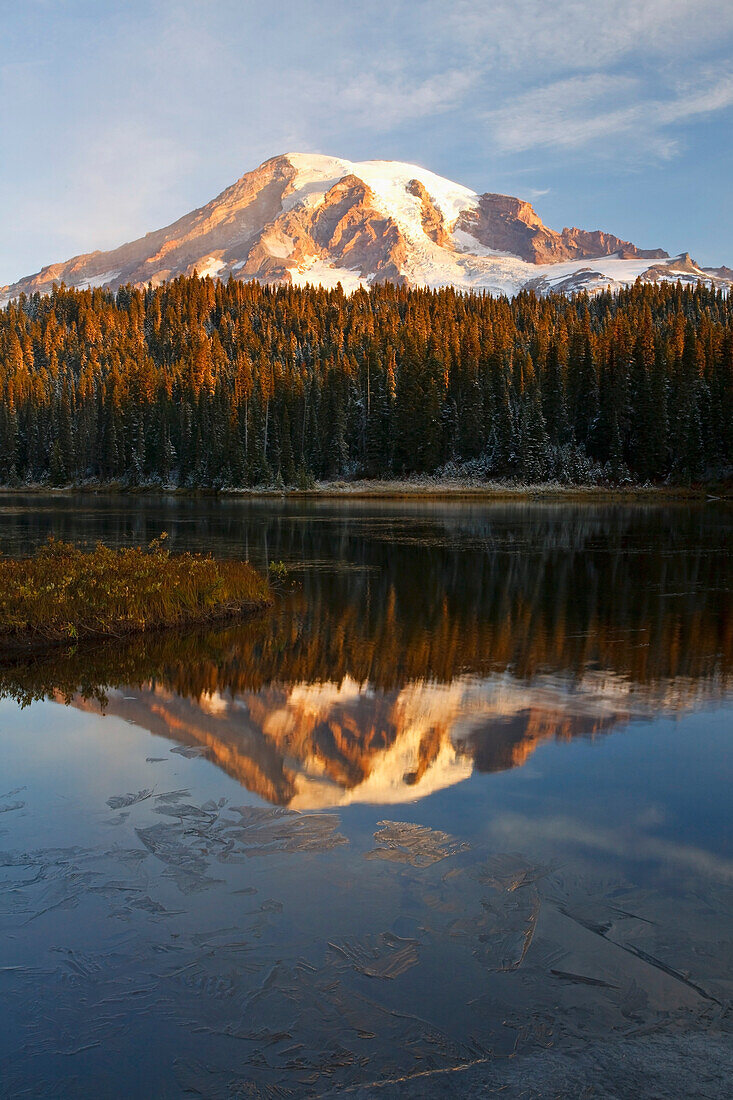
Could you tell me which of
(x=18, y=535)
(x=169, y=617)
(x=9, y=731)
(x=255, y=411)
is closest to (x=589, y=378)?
(x=255, y=411)

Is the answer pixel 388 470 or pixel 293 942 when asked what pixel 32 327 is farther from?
pixel 293 942

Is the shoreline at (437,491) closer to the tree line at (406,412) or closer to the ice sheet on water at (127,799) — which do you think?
the tree line at (406,412)

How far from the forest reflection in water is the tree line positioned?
76388 millimetres

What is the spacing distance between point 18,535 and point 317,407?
269 ft

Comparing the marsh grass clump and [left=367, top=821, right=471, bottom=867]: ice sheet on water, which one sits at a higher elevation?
the marsh grass clump

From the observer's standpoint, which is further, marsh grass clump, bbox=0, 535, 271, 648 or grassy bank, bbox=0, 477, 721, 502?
grassy bank, bbox=0, 477, 721, 502

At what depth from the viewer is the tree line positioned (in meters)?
101

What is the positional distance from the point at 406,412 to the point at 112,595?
98.2 meters

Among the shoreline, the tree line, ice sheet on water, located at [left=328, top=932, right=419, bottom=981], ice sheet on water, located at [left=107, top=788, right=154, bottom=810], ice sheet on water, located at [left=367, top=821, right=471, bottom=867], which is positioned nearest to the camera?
ice sheet on water, located at [left=328, top=932, right=419, bottom=981]

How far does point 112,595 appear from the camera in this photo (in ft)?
61.4

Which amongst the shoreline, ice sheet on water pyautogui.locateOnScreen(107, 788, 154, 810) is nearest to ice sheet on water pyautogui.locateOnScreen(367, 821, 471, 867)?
ice sheet on water pyautogui.locateOnScreen(107, 788, 154, 810)

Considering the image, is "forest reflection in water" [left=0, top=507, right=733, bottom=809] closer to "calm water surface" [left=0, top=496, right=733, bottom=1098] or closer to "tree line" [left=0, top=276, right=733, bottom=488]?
"calm water surface" [left=0, top=496, right=733, bottom=1098]

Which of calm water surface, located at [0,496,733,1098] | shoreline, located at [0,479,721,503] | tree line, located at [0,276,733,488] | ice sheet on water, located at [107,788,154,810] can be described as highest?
tree line, located at [0,276,733,488]

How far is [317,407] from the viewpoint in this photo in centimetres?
12088
